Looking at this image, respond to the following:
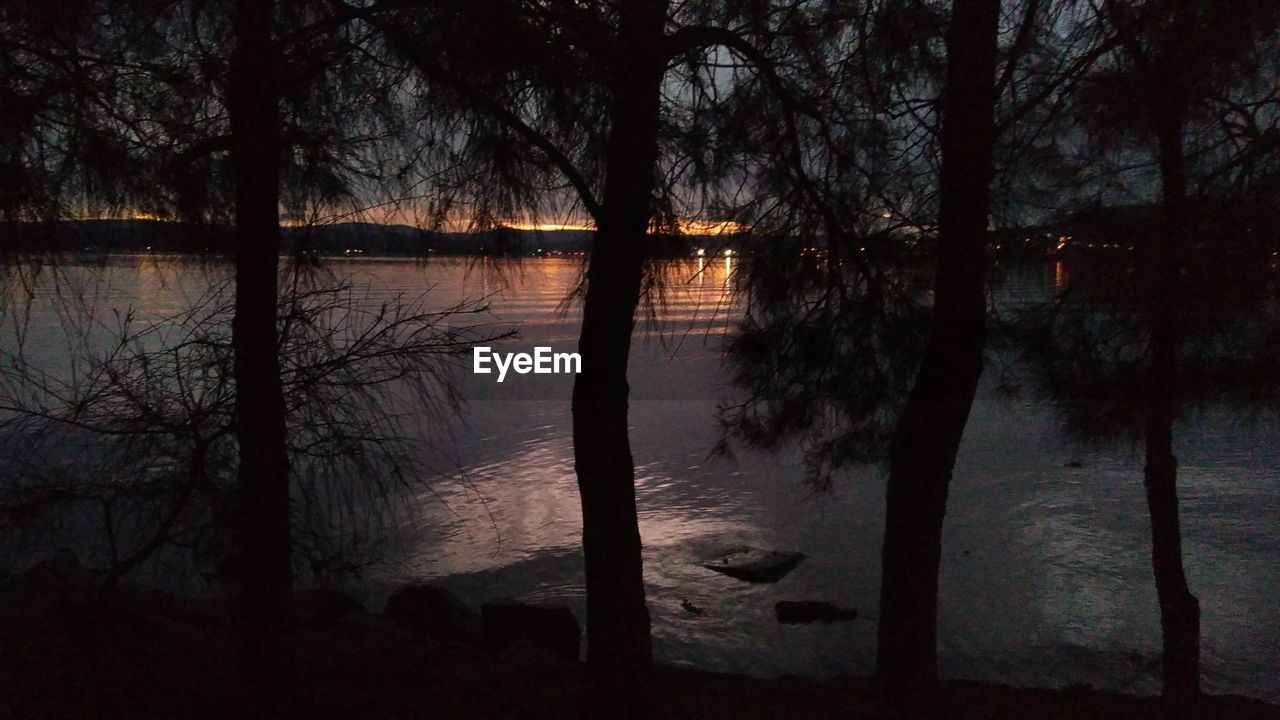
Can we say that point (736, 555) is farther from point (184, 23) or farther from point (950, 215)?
point (184, 23)

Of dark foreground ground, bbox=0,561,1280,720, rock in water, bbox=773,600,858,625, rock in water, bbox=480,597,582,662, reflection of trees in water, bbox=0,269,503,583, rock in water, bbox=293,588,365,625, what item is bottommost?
rock in water, bbox=773,600,858,625

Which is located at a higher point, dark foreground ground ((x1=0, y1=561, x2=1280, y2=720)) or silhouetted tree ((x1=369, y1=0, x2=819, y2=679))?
A: silhouetted tree ((x1=369, y1=0, x2=819, y2=679))

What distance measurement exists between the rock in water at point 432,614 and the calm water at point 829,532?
40.8 inches

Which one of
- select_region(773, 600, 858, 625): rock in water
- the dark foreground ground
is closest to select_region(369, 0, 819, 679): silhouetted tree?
the dark foreground ground

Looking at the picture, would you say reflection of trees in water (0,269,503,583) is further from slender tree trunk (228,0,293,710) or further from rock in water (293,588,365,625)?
rock in water (293,588,365,625)

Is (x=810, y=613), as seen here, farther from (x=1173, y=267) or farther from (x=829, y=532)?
(x=1173, y=267)

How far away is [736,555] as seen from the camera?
987cm

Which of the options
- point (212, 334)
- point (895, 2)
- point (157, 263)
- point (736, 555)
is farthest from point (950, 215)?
point (736, 555)

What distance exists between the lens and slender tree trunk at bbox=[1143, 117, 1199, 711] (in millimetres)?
4512

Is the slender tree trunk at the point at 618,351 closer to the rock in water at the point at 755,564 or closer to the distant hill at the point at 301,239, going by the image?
the distant hill at the point at 301,239

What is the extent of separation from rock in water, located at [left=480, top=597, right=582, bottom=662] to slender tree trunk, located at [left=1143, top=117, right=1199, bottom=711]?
382 cm

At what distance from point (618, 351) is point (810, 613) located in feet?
17.8

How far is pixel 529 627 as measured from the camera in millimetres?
6574

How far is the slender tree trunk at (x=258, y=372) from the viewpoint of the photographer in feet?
9.92
